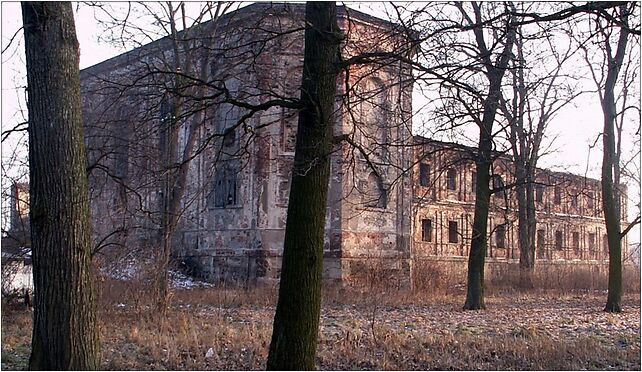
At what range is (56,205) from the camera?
7.47 m

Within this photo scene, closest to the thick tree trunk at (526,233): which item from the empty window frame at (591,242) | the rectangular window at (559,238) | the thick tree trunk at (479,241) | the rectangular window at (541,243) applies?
the thick tree trunk at (479,241)

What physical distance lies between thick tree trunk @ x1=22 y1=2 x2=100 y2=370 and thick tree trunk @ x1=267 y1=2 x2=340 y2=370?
2101 mm

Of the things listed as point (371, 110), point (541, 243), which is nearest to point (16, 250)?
point (371, 110)

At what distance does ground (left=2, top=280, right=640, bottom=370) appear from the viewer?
35.3 feet

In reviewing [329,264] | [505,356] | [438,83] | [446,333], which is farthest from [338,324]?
[329,264]

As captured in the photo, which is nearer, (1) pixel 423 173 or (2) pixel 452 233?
(1) pixel 423 173

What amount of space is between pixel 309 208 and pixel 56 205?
2.72 m

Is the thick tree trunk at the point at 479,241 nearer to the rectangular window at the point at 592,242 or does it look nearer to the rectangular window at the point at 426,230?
the rectangular window at the point at 426,230

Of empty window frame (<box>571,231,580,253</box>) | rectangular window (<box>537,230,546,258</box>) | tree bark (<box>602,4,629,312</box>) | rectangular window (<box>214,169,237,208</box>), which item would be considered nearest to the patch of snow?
rectangular window (<box>214,169,237,208</box>)

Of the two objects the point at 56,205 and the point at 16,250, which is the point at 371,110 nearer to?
the point at 16,250

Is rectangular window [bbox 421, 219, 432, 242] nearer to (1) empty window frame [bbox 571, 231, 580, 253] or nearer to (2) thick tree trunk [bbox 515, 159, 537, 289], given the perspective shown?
(2) thick tree trunk [bbox 515, 159, 537, 289]

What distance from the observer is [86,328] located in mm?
7539

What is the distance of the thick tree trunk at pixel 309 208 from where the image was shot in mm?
7746

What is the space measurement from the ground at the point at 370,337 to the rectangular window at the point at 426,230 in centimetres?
1969
